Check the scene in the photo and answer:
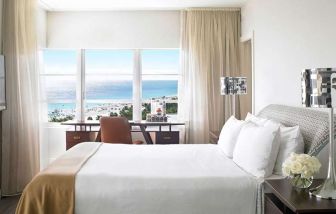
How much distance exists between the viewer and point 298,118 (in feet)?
9.49

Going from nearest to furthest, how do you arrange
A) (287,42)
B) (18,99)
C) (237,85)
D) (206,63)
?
(287,42) → (18,99) → (237,85) → (206,63)

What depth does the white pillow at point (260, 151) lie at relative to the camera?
2.51 m

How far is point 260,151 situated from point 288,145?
0.23m

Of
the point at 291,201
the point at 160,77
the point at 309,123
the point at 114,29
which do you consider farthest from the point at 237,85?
the point at 291,201

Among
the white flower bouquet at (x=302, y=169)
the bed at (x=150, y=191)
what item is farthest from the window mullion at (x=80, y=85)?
the white flower bouquet at (x=302, y=169)

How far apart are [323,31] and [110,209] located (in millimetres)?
2211

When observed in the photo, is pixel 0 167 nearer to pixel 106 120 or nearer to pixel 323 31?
pixel 106 120

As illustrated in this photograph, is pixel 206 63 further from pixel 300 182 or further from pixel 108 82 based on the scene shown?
pixel 300 182

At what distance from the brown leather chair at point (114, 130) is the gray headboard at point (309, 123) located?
229 cm

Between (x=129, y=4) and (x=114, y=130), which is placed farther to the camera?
(x=129, y=4)

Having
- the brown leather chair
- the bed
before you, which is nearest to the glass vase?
the bed

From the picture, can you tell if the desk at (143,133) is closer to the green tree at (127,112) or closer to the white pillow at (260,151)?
the green tree at (127,112)

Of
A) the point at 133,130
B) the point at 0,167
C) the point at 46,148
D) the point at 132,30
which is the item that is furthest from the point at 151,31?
the point at 0,167

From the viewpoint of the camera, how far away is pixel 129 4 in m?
5.26
